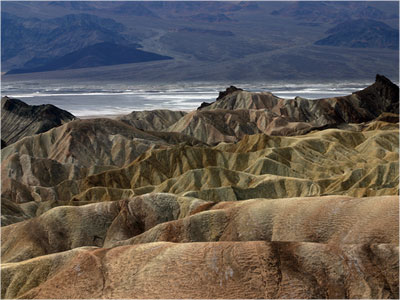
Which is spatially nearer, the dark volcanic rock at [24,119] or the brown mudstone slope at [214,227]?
the brown mudstone slope at [214,227]

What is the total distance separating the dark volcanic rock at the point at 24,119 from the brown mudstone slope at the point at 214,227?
191ft

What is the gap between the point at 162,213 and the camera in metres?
64.2

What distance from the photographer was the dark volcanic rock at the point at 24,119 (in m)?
180

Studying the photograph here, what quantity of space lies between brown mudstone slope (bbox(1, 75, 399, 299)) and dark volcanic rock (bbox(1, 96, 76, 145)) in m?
58.2

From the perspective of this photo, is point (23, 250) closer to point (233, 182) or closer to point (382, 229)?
point (382, 229)

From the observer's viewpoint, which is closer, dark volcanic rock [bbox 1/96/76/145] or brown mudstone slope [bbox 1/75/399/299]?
brown mudstone slope [bbox 1/75/399/299]

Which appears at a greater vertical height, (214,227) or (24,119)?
(214,227)

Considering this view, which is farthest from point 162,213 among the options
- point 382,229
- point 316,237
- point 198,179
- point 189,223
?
point 198,179

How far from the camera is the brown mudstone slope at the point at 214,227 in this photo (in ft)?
132

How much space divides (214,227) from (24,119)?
145 m

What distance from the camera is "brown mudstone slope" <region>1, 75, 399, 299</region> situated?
40344 millimetres

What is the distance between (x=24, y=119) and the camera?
186 metres

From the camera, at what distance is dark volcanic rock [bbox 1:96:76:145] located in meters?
180

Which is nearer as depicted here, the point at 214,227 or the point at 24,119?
the point at 214,227
